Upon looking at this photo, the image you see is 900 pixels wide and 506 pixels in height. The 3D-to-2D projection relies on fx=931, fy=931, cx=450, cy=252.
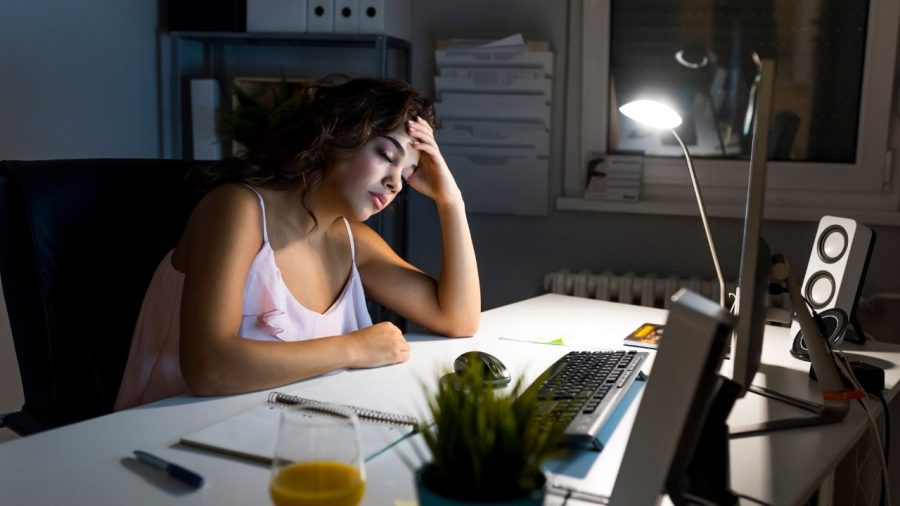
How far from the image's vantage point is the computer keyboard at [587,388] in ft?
3.76

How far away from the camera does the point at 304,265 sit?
1.70m

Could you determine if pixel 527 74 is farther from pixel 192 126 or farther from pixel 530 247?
pixel 192 126

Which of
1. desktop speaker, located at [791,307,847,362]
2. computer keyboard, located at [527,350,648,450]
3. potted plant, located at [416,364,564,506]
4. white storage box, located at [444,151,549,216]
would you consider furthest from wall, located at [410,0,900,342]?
potted plant, located at [416,364,564,506]

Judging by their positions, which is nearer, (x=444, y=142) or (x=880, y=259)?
(x=880, y=259)

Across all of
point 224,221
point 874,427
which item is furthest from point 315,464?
point 874,427

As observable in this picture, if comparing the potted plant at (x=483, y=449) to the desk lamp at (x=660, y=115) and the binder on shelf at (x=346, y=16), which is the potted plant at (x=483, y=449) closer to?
the desk lamp at (x=660, y=115)

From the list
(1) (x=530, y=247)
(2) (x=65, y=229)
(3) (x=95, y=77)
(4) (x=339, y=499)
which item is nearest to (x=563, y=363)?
(4) (x=339, y=499)

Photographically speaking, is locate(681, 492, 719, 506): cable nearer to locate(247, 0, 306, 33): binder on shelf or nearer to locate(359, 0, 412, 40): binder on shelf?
locate(359, 0, 412, 40): binder on shelf

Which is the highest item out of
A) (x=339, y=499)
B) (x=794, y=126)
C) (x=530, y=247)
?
(x=794, y=126)

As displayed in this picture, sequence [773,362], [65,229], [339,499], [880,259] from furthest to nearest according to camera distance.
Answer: [880,259] → [773,362] → [65,229] → [339,499]

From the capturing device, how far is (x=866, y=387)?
1.52m

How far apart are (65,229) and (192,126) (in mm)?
1558

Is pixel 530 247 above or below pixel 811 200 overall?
below

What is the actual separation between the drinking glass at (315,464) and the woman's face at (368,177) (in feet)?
3.13
